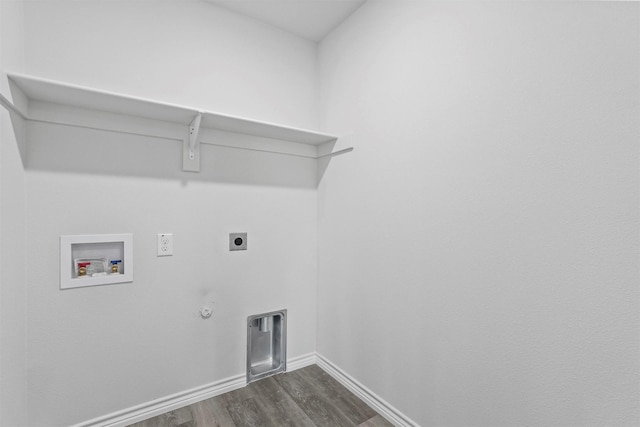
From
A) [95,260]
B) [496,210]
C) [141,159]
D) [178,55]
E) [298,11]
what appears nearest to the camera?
[496,210]

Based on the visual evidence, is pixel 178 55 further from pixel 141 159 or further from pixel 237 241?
pixel 237 241

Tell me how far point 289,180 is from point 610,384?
186 centimetres

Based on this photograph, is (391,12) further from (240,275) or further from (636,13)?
(240,275)

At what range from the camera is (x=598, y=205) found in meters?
0.90

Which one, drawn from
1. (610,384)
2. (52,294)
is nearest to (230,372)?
(52,294)

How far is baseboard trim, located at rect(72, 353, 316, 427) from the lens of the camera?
1533 mm

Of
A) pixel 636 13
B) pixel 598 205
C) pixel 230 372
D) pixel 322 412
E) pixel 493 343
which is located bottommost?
pixel 322 412

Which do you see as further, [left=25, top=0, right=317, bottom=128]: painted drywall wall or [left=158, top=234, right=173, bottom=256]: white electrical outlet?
[left=158, top=234, right=173, bottom=256]: white electrical outlet

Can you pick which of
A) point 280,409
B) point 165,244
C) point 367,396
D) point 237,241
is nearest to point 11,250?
point 165,244

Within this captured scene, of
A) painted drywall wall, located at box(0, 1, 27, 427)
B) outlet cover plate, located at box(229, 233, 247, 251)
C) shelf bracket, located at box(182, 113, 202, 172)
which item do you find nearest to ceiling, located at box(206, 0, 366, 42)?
shelf bracket, located at box(182, 113, 202, 172)

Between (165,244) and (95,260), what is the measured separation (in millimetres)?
331

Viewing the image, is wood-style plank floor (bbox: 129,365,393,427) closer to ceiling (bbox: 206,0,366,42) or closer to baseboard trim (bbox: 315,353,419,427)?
baseboard trim (bbox: 315,353,419,427)

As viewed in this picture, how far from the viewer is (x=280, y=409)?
172 cm

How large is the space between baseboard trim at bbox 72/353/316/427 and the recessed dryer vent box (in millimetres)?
724
